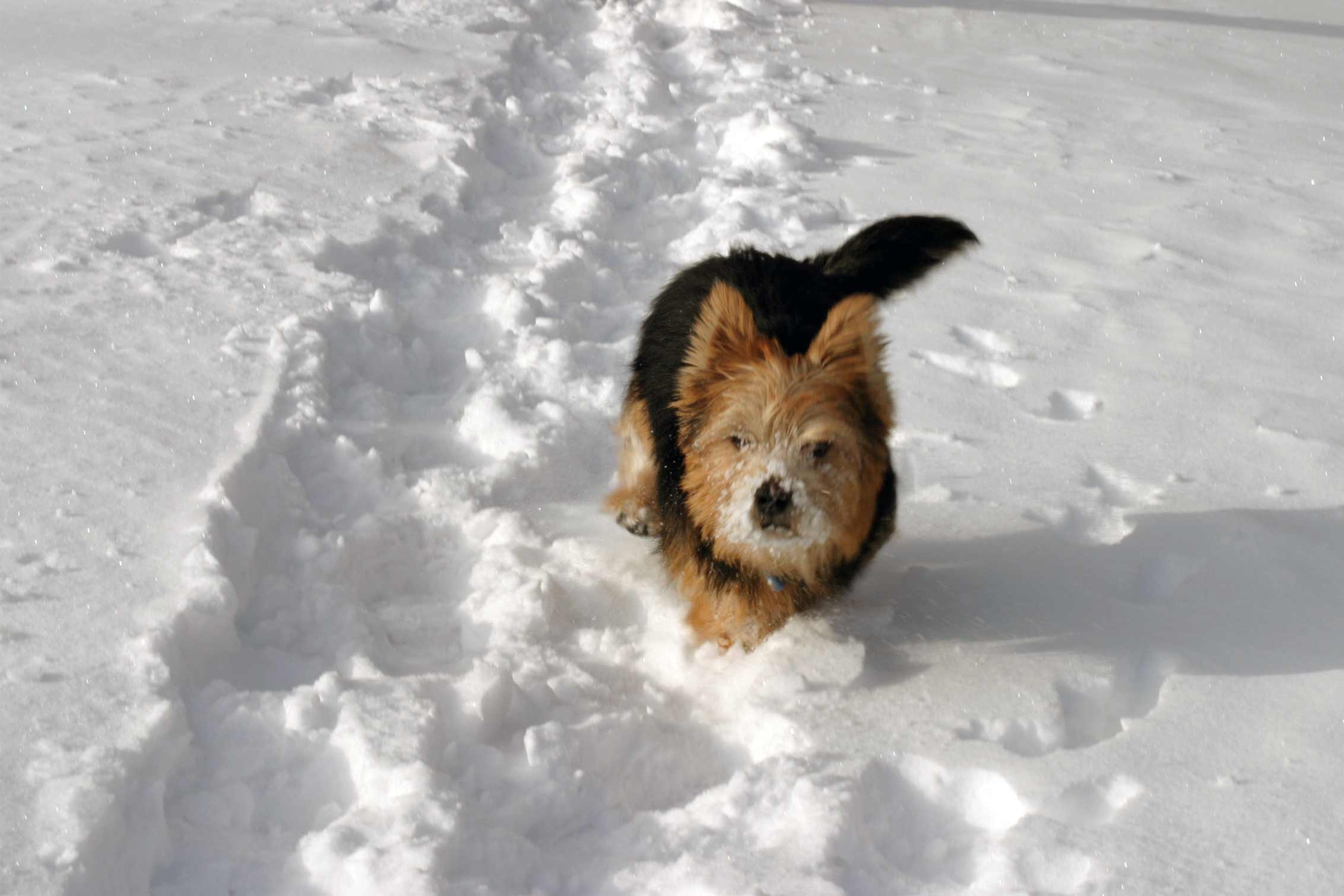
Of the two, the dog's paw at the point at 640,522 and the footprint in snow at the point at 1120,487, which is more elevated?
the footprint in snow at the point at 1120,487

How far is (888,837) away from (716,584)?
2.61 ft

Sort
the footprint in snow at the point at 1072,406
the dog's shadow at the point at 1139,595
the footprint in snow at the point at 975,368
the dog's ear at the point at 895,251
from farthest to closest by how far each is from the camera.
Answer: the footprint in snow at the point at 975,368
the footprint in snow at the point at 1072,406
the dog's ear at the point at 895,251
the dog's shadow at the point at 1139,595

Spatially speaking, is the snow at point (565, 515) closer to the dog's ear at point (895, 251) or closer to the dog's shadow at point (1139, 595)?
the dog's shadow at point (1139, 595)

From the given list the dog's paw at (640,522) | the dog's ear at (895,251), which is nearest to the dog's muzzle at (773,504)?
the dog's paw at (640,522)

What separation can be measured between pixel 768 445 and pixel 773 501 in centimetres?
14

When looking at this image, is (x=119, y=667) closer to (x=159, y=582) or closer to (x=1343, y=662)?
(x=159, y=582)

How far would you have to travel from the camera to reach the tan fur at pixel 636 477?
11.4ft

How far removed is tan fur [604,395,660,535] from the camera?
11.4ft

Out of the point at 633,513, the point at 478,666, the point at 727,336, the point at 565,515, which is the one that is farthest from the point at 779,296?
the point at 478,666

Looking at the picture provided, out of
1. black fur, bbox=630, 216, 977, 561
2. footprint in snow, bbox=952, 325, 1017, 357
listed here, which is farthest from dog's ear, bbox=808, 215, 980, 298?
footprint in snow, bbox=952, 325, 1017, 357

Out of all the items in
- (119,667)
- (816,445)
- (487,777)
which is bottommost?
(487,777)

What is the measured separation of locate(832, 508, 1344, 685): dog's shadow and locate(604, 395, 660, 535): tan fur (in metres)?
0.65

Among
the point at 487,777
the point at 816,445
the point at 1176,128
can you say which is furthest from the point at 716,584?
the point at 1176,128

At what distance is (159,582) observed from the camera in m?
2.80
